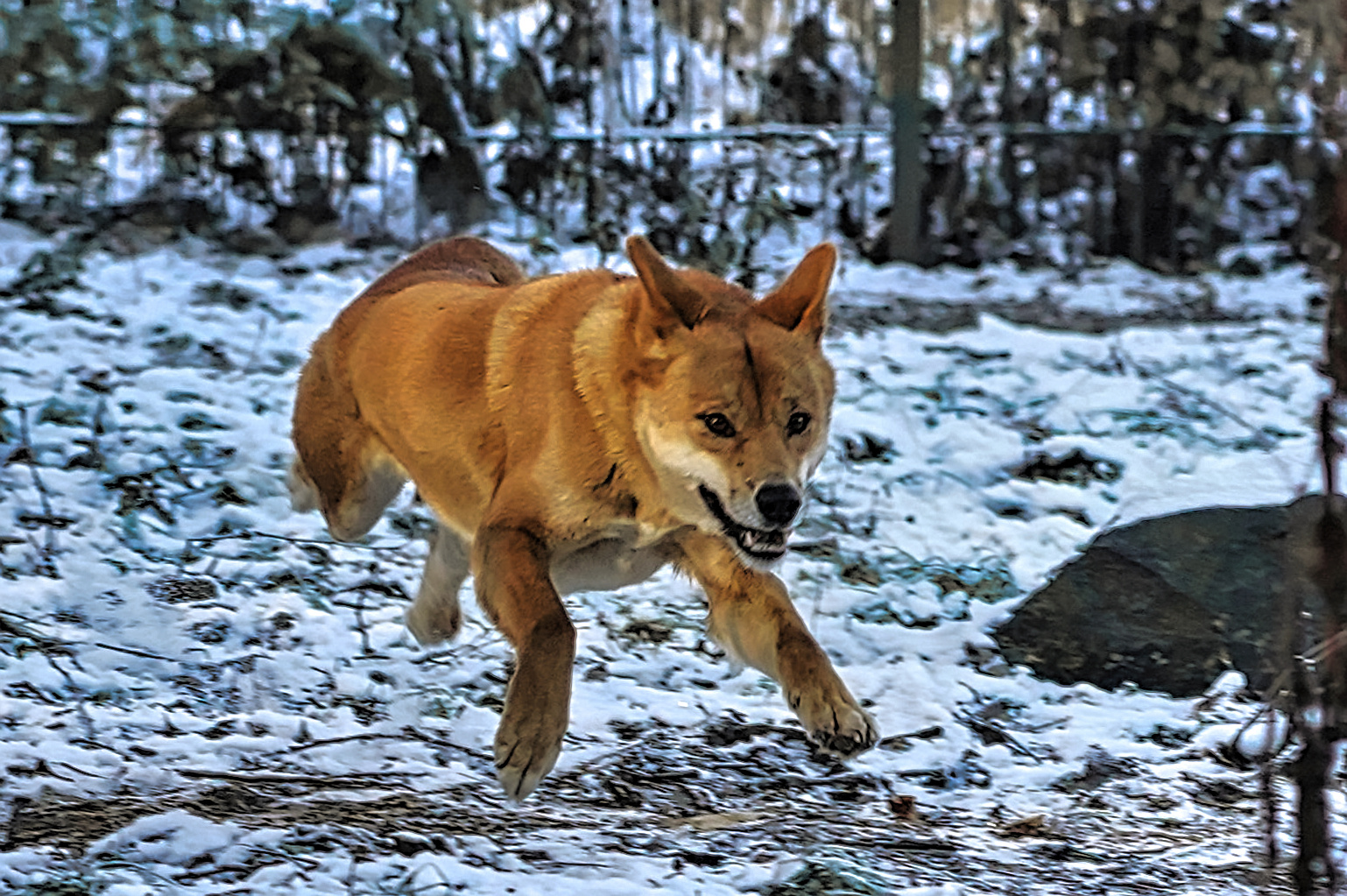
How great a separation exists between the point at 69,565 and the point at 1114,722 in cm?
365

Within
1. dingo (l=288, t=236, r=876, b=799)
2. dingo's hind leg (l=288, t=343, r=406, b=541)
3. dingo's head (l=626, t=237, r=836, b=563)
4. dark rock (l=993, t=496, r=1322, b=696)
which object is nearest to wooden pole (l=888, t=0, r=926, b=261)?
dark rock (l=993, t=496, r=1322, b=696)

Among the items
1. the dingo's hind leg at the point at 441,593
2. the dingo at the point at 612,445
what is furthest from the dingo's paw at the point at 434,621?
the dingo at the point at 612,445

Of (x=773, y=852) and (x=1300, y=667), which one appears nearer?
(x=1300, y=667)

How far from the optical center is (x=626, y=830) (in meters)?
3.75

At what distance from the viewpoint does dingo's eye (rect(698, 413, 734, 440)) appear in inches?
145

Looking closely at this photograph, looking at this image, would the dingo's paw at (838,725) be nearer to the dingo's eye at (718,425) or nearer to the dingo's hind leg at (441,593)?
the dingo's eye at (718,425)

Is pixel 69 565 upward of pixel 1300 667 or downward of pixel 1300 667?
downward

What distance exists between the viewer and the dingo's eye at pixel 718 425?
12.1 feet

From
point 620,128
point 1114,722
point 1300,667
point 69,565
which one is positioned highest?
point 620,128

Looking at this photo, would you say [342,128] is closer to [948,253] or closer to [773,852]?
[948,253]

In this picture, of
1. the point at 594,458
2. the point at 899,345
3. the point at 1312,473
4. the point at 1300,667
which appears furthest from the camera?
the point at 899,345

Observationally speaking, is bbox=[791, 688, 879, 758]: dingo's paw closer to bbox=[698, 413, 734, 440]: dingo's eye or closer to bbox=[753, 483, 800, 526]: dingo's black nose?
bbox=[753, 483, 800, 526]: dingo's black nose

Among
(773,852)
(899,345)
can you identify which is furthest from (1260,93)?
(773,852)

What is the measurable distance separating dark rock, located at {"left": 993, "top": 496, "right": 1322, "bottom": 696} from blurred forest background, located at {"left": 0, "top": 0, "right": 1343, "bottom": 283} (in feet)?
12.1
